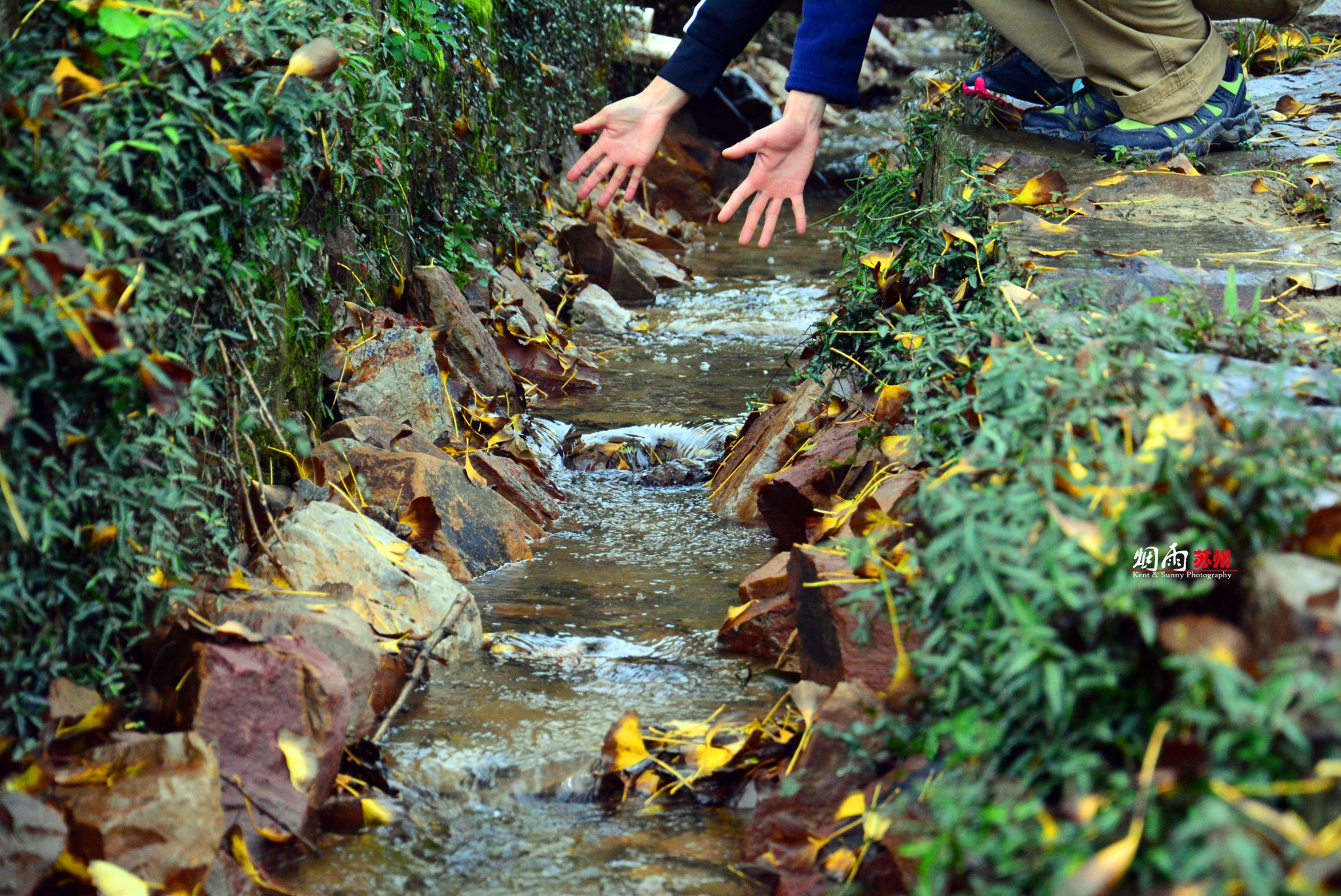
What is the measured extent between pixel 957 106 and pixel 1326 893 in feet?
10.6

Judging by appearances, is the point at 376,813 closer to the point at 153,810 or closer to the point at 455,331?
the point at 153,810

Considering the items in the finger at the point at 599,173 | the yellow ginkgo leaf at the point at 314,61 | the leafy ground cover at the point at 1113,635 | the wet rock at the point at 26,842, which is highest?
the yellow ginkgo leaf at the point at 314,61

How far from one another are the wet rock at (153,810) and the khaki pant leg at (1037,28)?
9.10 ft

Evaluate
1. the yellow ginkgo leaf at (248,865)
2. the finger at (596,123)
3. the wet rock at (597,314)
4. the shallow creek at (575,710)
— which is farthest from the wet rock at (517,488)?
the wet rock at (597,314)

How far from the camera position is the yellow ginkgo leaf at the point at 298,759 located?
5.85ft

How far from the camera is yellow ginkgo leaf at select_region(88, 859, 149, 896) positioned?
4.80 feet

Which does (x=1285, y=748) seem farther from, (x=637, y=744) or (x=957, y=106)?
(x=957, y=106)

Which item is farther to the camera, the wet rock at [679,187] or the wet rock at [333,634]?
the wet rock at [679,187]

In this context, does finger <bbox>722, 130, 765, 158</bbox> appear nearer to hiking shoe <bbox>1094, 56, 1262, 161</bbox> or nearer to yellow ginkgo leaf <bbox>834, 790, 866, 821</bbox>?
hiking shoe <bbox>1094, 56, 1262, 161</bbox>

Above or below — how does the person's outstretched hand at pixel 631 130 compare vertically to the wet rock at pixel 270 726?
above

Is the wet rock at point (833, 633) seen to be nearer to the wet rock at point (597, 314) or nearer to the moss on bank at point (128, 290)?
the moss on bank at point (128, 290)

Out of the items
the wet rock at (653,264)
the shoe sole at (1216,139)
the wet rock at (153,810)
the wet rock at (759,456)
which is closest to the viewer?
the wet rock at (153,810)

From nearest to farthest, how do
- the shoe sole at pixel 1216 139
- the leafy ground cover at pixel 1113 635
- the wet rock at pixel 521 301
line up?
the leafy ground cover at pixel 1113 635, the shoe sole at pixel 1216 139, the wet rock at pixel 521 301

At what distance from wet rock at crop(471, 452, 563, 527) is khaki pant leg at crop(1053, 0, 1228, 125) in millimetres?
1970
